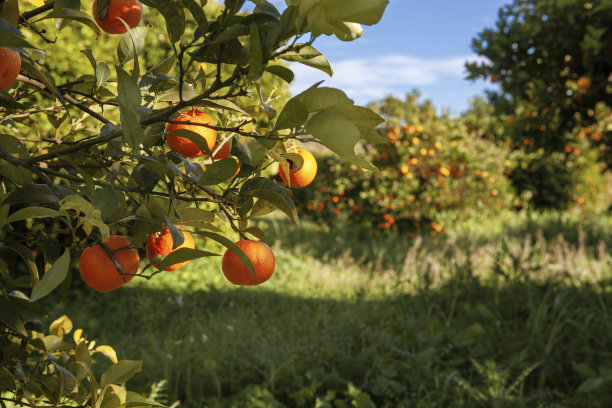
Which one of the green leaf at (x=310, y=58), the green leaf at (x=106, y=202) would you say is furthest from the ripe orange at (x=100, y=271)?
the green leaf at (x=310, y=58)

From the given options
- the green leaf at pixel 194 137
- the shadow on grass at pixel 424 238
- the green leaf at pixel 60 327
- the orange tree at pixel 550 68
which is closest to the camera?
the green leaf at pixel 194 137

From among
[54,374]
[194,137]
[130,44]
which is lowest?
[54,374]

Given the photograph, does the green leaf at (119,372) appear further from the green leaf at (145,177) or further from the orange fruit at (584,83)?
the orange fruit at (584,83)

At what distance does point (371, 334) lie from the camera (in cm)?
335

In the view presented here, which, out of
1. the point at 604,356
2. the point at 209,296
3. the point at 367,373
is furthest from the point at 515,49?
the point at 209,296

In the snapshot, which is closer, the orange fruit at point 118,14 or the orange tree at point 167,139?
the orange tree at point 167,139

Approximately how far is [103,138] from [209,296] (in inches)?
160

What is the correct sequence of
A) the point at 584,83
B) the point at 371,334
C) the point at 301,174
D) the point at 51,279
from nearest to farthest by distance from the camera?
the point at 51,279 < the point at 301,174 < the point at 371,334 < the point at 584,83

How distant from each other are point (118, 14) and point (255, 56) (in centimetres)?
40

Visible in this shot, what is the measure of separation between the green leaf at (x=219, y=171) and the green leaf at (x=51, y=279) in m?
0.24

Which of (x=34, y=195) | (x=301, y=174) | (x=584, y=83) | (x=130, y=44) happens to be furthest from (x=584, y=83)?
(x=34, y=195)

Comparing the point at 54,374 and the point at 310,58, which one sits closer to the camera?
the point at 310,58

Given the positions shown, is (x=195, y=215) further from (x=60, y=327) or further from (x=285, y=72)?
(x=60, y=327)

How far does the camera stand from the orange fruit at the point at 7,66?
2.42 ft
